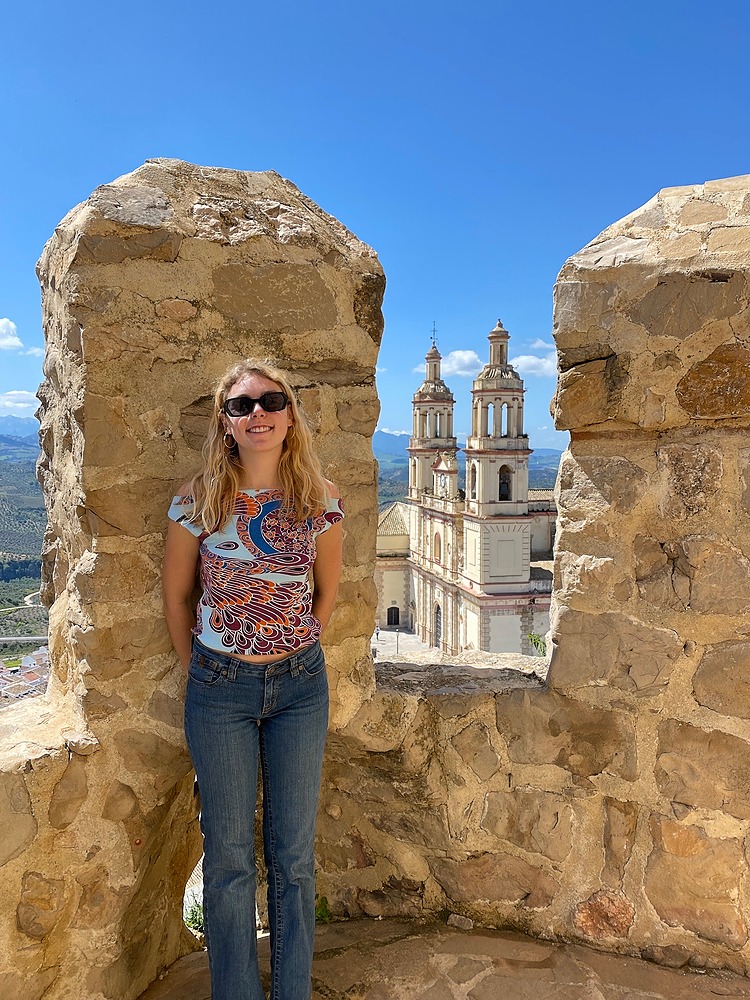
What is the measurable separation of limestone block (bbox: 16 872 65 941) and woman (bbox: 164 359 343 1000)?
1.52ft

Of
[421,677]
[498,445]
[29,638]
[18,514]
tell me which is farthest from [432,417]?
[421,677]

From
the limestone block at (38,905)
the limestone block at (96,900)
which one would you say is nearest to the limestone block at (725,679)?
the limestone block at (96,900)

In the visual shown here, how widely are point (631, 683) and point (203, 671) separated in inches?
54.4

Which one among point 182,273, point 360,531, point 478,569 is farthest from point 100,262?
point 478,569

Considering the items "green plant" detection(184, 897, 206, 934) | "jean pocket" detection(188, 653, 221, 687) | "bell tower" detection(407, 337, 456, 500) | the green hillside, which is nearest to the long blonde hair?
"jean pocket" detection(188, 653, 221, 687)

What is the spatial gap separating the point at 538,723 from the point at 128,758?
4.35 ft

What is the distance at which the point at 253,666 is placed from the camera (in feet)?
5.74

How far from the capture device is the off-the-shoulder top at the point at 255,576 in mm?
1754

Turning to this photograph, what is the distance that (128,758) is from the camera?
6.59ft

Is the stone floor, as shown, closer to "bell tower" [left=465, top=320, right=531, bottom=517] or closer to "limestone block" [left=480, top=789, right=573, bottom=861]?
"limestone block" [left=480, top=789, right=573, bottom=861]

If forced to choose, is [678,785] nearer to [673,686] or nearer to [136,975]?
[673,686]

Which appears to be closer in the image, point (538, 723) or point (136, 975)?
point (136, 975)

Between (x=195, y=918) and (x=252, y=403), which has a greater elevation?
(x=252, y=403)

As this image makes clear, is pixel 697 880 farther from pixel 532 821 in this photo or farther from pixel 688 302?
pixel 688 302
